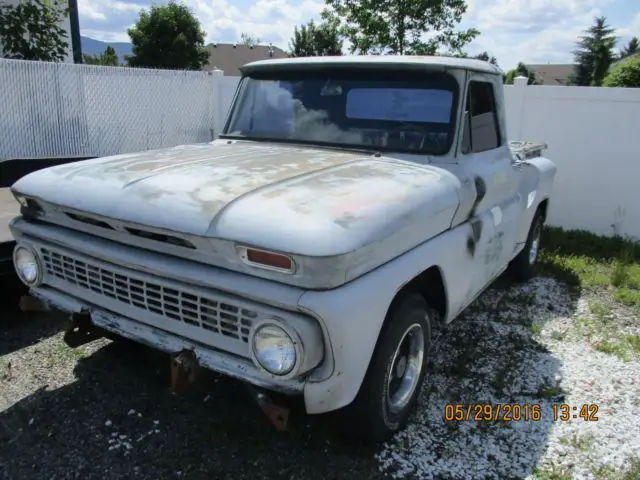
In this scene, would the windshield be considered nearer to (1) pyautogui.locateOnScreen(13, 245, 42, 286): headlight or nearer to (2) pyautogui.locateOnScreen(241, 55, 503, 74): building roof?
(2) pyautogui.locateOnScreen(241, 55, 503, 74): building roof

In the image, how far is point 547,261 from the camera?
604 centimetres

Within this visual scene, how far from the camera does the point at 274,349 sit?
2.12 m

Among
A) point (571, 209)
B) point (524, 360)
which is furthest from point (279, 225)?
point (571, 209)

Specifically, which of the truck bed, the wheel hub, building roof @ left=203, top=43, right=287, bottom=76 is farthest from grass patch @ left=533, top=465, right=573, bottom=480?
building roof @ left=203, top=43, right=287, bottom=76

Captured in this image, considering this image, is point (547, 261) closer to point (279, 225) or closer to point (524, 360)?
point (524, 360)

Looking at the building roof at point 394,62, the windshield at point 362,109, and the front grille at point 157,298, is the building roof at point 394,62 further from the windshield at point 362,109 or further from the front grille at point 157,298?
the front grille at point 157,298

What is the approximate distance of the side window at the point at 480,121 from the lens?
3.46 m

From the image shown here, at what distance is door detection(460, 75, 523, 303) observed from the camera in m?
3.33

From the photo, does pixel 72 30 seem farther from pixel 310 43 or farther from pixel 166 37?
pixel 310 43

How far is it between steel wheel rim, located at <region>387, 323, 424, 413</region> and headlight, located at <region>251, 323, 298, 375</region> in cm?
86

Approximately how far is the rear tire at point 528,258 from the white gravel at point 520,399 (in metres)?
0.59

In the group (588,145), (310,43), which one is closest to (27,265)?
(588,145)

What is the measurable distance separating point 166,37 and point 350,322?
95.5 ft

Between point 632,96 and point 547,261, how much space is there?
248 cm
